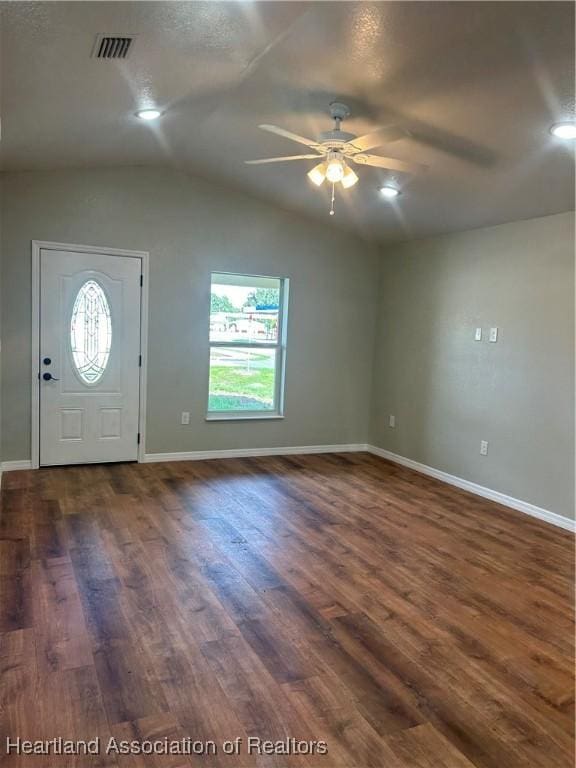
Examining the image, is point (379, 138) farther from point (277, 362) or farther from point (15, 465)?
point (15, 465)

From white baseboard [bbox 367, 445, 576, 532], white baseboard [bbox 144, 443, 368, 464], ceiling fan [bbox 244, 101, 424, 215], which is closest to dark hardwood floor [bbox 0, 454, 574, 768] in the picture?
white baseboard [bbox 367, 445, 576, 532]

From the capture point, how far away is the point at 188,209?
538 centimetres

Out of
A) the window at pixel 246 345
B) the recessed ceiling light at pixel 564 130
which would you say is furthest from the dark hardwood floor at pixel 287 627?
the recessed ceiling light at pixel 564 130

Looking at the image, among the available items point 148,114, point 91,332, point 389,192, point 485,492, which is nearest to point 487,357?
point 485,492

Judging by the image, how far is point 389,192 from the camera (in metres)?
4.60

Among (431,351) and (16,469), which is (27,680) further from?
(431,351)

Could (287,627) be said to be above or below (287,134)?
below

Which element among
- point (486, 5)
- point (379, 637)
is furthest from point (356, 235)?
point (379, 637)

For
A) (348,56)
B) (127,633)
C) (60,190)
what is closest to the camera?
(127,633)

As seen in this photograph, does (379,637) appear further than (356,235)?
No

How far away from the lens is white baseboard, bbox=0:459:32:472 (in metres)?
4.82

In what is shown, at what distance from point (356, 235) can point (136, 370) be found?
9.38 feet

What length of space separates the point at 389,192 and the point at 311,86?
1.67 m

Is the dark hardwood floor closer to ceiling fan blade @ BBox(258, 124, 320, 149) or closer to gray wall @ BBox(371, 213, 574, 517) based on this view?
gray wall @ BBox(371, 213, 574, 517)
